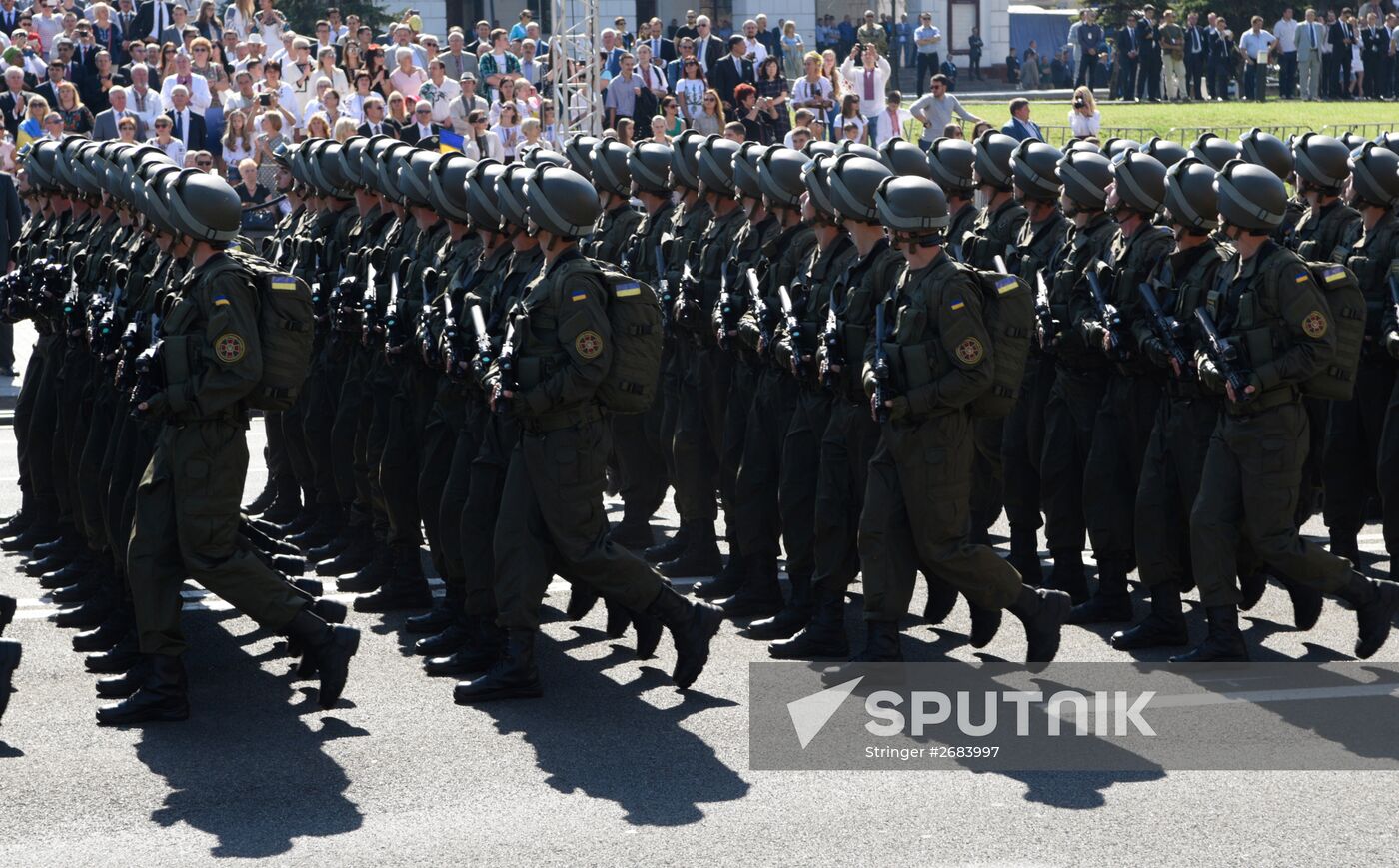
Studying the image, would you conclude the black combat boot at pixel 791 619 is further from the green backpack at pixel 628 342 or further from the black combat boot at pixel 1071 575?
the green backpack at pixel 628 342

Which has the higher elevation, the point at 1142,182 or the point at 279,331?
the point at 1142,182

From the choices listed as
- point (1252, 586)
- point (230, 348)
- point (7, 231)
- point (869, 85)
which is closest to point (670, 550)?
point (1252, 586)

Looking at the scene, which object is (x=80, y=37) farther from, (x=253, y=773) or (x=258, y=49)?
(x=253, y=773)

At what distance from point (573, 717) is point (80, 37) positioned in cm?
1470

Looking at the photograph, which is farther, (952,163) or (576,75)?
(576,75)

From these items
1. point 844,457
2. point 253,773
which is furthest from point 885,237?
point 253,773

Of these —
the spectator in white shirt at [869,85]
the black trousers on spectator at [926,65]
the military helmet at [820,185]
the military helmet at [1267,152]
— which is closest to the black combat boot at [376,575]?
the military helmet at [820,185]

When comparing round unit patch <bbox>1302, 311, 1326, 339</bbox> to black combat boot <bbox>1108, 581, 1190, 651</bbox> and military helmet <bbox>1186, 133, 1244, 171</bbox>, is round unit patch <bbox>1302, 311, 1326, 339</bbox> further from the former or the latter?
military helmet <bbox>1186, 133, 1244, 171</bbox>

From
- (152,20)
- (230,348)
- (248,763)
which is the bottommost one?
(248,763)

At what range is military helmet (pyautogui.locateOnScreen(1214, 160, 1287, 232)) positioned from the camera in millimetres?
8141

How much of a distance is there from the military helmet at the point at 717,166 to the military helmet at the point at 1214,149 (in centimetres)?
228

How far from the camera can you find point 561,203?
7.98 m

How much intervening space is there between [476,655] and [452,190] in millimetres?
2168

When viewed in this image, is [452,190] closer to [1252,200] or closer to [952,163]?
[952,163]
